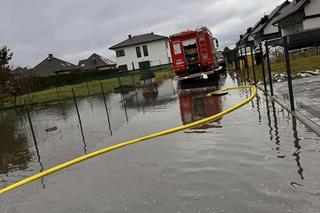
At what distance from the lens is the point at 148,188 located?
5.07 meters

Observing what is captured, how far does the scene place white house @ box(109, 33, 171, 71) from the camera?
5816 centimetres

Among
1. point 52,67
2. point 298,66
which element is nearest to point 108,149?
point 298,66

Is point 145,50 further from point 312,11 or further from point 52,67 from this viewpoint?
point 312,11

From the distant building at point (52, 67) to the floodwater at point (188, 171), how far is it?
2419 inches

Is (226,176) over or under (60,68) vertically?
under

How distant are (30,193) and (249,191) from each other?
3809 millimetres

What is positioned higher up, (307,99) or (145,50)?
(145,50)

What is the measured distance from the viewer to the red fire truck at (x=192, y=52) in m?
22.2

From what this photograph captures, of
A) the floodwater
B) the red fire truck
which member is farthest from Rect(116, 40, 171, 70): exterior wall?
the floodwater

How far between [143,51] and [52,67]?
23028mm

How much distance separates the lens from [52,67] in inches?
2753

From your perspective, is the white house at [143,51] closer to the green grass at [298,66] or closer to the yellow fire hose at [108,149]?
the green grass at [298,66]

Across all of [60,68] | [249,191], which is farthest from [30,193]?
[60,68]

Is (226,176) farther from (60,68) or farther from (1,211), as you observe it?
(60,68)
